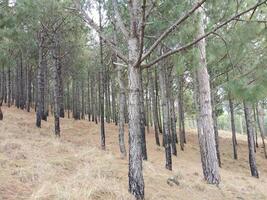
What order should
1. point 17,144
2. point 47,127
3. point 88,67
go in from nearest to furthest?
point 17,144 < point 47,127 < point 88,67

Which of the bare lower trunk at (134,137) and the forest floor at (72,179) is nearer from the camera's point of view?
the forest floor at (72,179)

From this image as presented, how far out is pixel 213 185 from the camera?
32.0 feet

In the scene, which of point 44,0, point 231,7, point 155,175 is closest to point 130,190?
point 155,175

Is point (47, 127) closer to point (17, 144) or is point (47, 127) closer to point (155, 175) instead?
point (17, 144)

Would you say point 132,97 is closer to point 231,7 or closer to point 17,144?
point 231,7

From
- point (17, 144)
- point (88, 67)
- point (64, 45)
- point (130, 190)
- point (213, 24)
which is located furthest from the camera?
point (88, 67)

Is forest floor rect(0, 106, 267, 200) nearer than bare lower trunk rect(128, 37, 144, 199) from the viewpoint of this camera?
Yes

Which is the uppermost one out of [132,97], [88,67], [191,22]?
[88,67]

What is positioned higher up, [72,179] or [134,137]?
[134,137]

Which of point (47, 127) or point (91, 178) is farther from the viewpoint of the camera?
point (47, 127)

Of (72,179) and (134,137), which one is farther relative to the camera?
(72,179)

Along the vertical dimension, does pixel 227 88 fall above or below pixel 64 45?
below

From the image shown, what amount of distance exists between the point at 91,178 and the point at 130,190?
1.13 meters

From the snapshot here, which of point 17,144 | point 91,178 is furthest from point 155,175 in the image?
point 17,144
